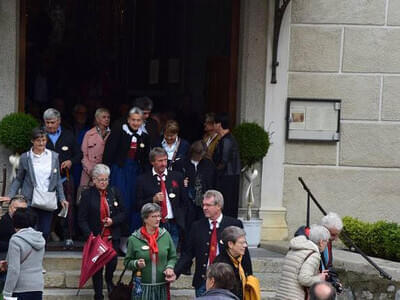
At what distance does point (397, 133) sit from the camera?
14359mm

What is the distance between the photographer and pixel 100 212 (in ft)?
39.4

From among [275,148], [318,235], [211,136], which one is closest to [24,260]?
[318,235]

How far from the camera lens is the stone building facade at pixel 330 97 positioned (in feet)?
46.6

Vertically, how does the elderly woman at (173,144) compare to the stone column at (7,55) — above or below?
below

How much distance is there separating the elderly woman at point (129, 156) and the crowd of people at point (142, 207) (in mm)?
12

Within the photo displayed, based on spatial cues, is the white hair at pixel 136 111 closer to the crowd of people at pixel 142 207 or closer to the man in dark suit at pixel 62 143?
the crowd of people at pixel 142 207

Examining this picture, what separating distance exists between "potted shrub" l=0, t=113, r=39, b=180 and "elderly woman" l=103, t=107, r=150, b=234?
1.13m

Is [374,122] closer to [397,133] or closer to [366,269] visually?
[397,133]

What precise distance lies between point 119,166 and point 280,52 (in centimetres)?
273

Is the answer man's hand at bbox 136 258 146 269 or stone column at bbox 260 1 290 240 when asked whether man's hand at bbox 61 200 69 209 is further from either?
stone column at bbox 260 1 290 240

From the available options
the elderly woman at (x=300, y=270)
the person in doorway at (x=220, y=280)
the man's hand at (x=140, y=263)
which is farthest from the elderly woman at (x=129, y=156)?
the person in doorway at (x=220, y=280)

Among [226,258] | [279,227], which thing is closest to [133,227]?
[279,227]

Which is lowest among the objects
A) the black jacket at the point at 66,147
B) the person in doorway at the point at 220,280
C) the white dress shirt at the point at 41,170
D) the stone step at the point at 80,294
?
the stone step at the point at 80,294

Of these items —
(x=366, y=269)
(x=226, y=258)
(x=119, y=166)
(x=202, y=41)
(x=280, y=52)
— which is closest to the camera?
(x=226, y=258)
